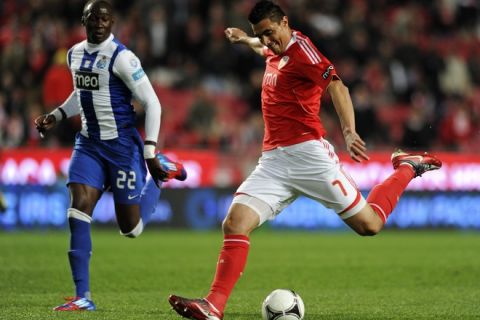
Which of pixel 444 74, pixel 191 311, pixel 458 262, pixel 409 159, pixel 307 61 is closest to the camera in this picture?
pixel 191 311

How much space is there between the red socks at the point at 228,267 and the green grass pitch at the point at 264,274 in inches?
25.9

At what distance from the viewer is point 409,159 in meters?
7.86

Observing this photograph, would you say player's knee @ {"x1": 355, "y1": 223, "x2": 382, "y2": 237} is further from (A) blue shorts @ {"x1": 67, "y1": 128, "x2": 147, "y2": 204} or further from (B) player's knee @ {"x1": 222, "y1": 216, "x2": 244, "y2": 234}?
(A) blue shorts @ {"x1": 67, "y1": 128, "x2": 147, "y2": 204}

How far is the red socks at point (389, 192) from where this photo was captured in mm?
7301

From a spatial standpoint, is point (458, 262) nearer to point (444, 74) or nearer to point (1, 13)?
point (444, 74)

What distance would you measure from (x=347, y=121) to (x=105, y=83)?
214 cm

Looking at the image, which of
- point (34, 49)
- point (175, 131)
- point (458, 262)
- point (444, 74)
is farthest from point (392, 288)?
point (444, 74)

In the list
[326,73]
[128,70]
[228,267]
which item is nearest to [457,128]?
[128,70]

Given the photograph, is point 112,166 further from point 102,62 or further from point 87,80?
point 102,62

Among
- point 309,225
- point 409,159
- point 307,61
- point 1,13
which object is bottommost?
point 309,225

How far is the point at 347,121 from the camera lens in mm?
6766

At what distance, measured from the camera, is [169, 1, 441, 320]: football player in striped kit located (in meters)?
6.70

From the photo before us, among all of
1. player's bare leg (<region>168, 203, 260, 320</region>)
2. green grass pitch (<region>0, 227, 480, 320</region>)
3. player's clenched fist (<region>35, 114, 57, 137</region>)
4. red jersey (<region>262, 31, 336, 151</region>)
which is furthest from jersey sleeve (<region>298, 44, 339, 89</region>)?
player's clenched fist (<region>35, 114, 57, 137</region>)

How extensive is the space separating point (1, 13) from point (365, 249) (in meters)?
9.48
